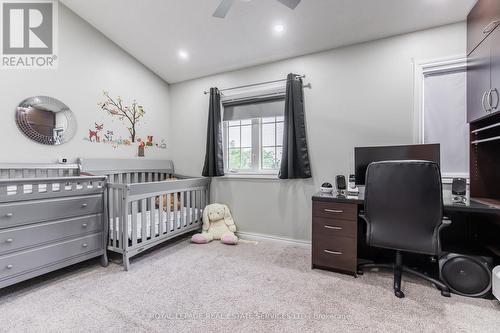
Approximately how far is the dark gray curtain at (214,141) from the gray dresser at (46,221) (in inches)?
51.6

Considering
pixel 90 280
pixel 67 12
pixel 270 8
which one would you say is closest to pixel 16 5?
pixel 67 12

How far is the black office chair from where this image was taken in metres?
1.72

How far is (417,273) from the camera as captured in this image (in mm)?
1990

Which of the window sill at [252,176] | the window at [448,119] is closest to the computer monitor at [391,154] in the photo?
the window at [448,119]

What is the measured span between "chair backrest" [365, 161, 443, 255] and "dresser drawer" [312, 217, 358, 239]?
0.70 feet

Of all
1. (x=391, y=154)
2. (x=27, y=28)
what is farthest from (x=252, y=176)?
(x=27, y=28)

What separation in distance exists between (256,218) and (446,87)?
8.24 feet

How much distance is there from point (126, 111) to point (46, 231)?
1825mm

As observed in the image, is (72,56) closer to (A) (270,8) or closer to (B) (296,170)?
(A) (270,8)

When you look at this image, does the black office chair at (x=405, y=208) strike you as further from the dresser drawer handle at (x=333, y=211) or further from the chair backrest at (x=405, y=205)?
the dresser drawer handle at (x=333, y=211)

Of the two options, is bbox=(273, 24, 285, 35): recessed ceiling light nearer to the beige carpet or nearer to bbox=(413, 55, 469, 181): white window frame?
bbox=(413, 55, 469, 181): white window frame

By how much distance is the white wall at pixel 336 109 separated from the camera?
8.03ft

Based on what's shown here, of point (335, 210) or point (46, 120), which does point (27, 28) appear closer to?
point (46, 120)

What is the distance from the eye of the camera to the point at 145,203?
2.52 m
